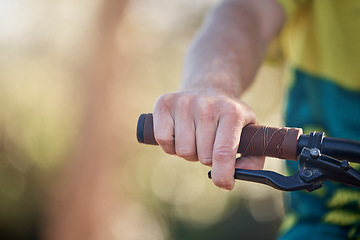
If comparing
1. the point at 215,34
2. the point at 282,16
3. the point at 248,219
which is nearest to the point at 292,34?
the point at 282,16

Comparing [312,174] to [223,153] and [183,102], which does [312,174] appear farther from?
[183,102]

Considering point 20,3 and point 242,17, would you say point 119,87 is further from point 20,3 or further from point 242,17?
point 242,17

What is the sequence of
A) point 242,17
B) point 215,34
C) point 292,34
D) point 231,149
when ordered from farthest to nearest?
point 292,34 < point 242,17 < point 215,34 < point 231,149

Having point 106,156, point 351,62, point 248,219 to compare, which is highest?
point 351,62

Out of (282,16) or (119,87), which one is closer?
(282,16)

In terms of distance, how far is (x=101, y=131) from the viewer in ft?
26.1

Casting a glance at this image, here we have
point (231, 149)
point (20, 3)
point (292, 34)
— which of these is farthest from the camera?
point (20, 3)

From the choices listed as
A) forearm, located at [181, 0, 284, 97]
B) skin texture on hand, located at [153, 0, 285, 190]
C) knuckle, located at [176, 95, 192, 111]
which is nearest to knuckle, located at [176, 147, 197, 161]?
skin texture on hand, located at [153, 0, 285, 190]

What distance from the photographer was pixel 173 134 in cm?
117

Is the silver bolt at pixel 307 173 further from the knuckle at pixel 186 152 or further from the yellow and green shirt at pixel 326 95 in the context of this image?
the yellow and green shirt at pixel 326 95

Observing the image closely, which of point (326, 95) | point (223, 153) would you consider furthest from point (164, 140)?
point (326, 95)

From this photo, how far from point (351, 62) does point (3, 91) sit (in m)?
9.36

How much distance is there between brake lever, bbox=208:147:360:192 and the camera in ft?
3.49

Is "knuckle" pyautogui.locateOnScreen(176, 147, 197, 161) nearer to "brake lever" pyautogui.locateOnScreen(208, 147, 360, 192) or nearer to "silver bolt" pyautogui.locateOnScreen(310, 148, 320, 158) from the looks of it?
"brake lever" pyautogui.locateOnScreen(208, 147, 360, 192)
